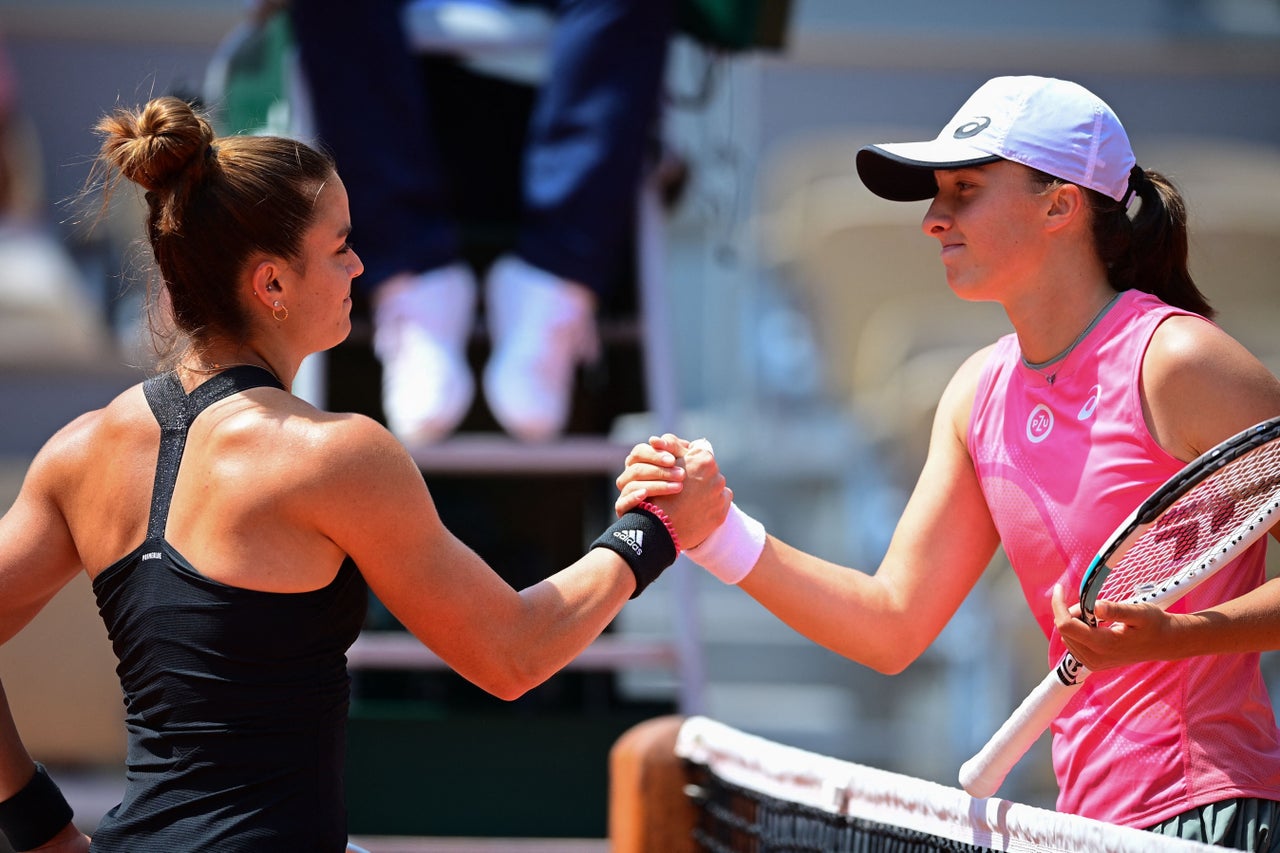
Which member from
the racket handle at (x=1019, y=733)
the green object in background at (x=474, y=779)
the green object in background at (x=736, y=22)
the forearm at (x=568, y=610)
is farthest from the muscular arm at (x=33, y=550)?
Answer: the green object in background at (x=736, y=22)

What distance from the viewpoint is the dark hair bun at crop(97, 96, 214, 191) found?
1652 mm

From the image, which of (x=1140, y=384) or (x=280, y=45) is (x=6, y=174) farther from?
(x=1140, y=384)

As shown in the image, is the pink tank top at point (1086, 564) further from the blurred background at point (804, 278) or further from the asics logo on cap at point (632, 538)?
the blurred background at point (804, 278)

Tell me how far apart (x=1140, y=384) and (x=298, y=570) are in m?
0.97

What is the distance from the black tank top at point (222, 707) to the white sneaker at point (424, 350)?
5.32ft

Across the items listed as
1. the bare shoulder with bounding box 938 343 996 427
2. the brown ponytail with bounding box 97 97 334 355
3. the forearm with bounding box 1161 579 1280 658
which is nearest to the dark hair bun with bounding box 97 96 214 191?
the brown ponytail with bounding box 97 97 334 355

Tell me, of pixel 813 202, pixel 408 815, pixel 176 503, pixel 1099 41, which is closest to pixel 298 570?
pixel 176 503

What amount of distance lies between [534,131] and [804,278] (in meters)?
2.46

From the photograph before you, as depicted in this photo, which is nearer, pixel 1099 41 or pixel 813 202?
pixel 813 202

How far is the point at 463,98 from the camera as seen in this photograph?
3965 millimetres

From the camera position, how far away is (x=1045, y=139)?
1.92m

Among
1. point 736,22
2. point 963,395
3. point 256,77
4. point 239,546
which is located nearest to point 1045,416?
point 963,395

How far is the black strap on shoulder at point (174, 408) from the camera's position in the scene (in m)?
1.62

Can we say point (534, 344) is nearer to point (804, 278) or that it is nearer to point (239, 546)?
point (239, 546)
